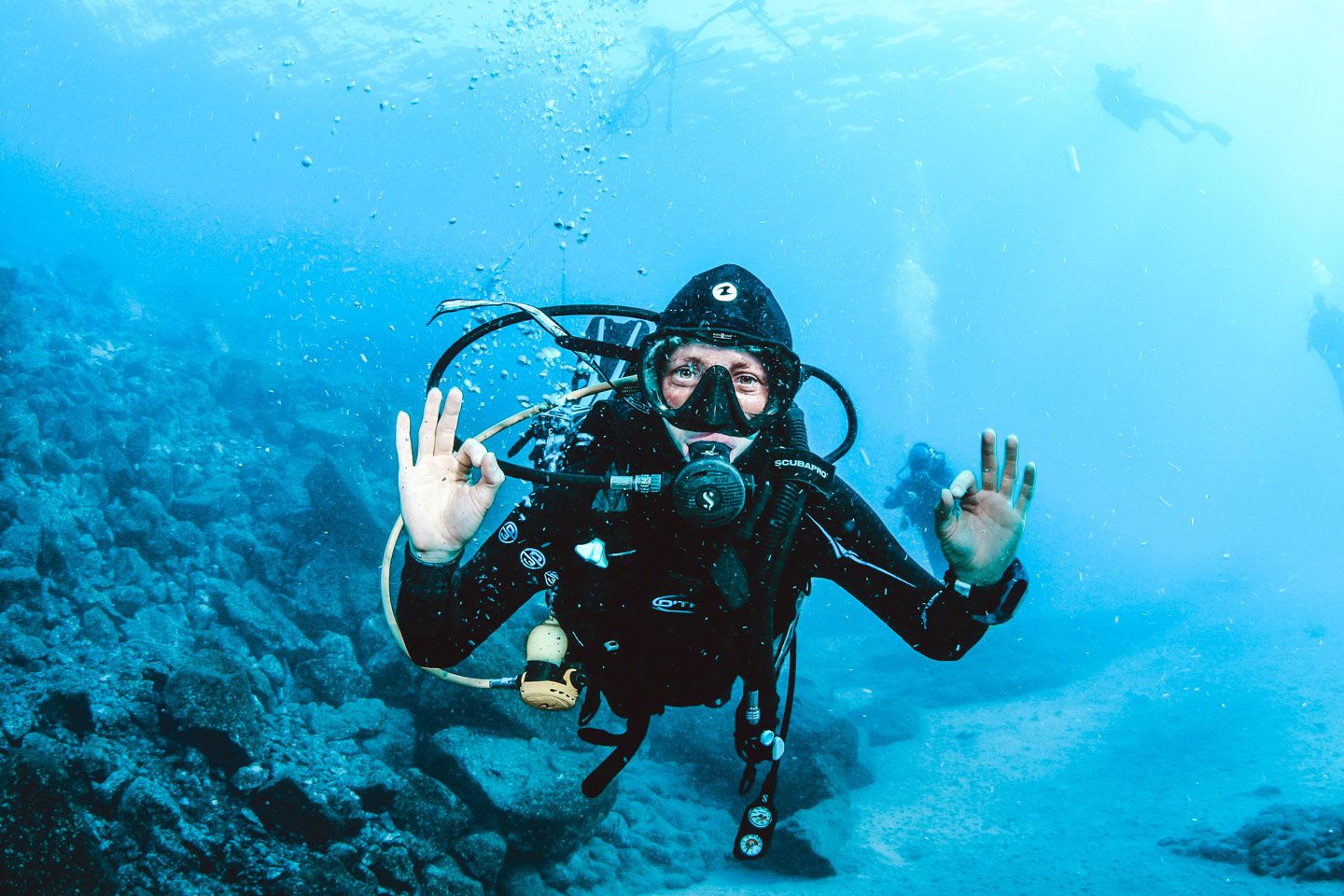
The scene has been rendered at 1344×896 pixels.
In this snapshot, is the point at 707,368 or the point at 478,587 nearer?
the point at 478,587

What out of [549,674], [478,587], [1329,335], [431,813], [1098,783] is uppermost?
[1329,335]

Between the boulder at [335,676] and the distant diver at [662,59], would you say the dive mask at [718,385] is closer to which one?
the boulder at [335,676]

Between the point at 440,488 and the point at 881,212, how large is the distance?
249ft

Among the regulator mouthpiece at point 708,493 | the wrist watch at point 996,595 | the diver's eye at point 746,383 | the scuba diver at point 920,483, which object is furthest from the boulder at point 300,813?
the scuba diver at point 920,483

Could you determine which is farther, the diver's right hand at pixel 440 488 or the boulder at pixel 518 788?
the boulder at pixel 518 788

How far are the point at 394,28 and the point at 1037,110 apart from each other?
4136 centimetres

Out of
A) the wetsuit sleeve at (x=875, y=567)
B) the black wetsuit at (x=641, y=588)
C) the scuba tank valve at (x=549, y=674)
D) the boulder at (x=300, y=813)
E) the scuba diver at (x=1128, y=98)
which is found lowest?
the boulder at (x=300, y=813)

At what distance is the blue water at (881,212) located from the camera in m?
31.4

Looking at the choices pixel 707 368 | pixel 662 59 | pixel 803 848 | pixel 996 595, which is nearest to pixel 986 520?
pixel 996 595

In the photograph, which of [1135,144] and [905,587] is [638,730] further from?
[1135,144]

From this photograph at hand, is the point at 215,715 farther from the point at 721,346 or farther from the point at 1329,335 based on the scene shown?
the point at 1329,335

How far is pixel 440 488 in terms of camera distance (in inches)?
94.1

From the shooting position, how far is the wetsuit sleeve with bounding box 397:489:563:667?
2.46 meters

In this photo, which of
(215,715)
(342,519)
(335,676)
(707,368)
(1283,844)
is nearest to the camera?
(707,368)
